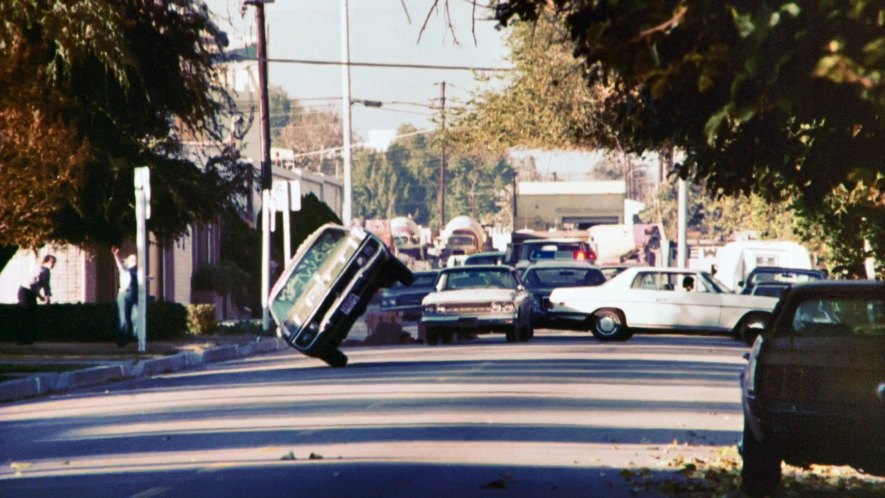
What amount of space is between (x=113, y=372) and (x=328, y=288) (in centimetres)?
338

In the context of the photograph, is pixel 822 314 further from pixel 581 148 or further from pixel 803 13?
pixel 581 148

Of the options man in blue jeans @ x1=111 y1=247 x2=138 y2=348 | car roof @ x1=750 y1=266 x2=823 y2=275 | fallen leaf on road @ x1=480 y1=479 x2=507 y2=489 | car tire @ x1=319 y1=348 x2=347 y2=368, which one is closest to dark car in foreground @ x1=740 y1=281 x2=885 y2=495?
fallen leaf on road @ x1=480 y1=479 x2=507 y2=489

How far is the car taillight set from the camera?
10.1 metres

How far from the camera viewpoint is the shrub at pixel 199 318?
35906mm

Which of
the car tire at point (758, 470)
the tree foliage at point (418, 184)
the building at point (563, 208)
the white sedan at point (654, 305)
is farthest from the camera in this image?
the tree foliage at point (418, 184)

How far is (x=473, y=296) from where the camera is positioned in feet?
106

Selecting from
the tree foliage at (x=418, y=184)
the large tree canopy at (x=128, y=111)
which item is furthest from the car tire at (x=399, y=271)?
the tree foliage at (x=418, y=184)

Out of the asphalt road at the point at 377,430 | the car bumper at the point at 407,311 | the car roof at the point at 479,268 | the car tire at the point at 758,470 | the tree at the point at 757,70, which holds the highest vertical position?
the tree at the point at 757,70

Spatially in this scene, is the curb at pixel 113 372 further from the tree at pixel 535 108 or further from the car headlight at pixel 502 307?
the tree at pixel 535 108

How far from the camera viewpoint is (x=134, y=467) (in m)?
12.4

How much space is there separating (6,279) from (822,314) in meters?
22.1

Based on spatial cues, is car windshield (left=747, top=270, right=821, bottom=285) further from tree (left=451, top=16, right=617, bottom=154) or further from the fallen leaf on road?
the fallen leaf on road

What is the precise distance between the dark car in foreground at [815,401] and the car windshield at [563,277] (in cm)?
2550

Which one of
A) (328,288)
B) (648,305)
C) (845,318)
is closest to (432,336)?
(648,305)
